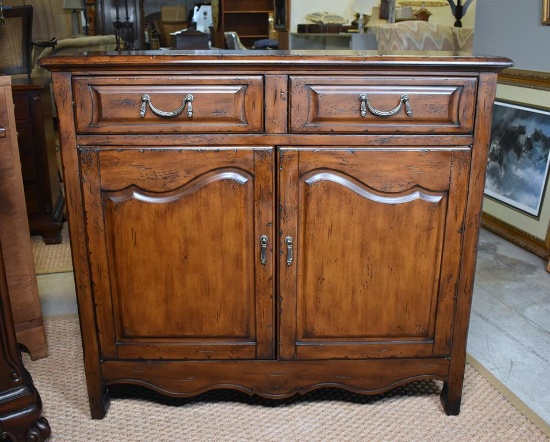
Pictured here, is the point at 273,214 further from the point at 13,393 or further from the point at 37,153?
the point at 37,153

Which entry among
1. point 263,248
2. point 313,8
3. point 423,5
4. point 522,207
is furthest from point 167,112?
point 423,5

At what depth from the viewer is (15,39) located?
318 centimetres

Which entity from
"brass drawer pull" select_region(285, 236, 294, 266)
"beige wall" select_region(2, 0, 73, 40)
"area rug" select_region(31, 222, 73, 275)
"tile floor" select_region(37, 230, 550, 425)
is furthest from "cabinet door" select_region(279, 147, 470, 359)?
"beige wall" select_region(2, 0, 73, 40)

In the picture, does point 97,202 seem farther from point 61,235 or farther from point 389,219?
point 61,235

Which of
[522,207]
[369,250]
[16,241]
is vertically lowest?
[522,207]

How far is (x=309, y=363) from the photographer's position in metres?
1.60

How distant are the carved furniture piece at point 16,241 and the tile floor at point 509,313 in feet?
1.04

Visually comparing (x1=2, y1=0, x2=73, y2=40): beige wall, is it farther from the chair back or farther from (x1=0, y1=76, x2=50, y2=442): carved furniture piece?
(x1=0, y1=76, x2=50, y2=442): carved furniture piece

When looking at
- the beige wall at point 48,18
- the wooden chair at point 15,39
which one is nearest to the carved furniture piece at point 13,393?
the wooden chair at point 15,39

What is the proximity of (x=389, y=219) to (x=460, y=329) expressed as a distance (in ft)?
1.20

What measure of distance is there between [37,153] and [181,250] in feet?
5.33

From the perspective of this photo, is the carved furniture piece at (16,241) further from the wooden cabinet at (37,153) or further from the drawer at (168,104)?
the wooden cabinet at (37,153)

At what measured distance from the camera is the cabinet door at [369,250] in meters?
1.44

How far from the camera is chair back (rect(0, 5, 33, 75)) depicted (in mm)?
3168
